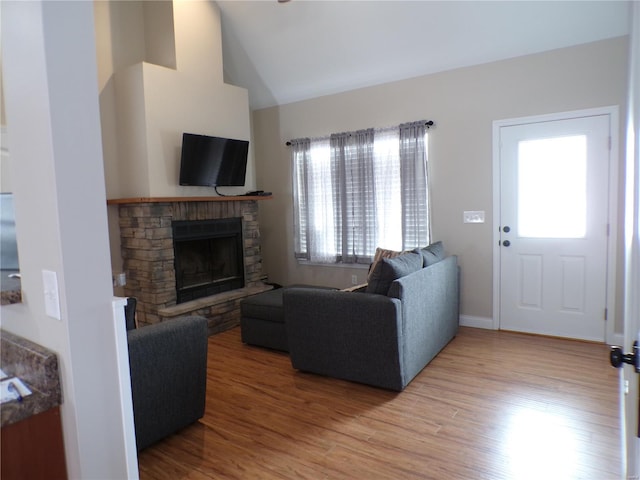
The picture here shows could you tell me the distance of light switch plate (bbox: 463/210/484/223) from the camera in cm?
435

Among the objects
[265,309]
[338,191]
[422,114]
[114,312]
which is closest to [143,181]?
[265,309]

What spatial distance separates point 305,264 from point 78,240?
4688mm

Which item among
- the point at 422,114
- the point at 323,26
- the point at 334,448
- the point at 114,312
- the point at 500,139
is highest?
the point at 323,26

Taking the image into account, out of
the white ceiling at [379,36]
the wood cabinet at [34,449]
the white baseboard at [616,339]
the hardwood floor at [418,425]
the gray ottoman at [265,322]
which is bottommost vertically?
the hardwood floor at [418,425]

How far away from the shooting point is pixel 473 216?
4391mm

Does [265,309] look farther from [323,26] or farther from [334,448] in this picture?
[323,26]

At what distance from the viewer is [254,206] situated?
5371mm

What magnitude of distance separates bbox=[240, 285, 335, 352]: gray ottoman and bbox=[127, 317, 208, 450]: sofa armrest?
1292 mm

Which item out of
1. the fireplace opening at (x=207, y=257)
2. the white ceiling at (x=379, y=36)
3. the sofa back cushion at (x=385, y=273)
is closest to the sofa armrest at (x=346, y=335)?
the sofa back cushion at (x=385, y=273)

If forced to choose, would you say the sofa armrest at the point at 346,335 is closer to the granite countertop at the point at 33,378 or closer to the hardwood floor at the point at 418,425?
the hardwood floor at the point at 418,425

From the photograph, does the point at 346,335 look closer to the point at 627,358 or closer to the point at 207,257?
the point at 627,358

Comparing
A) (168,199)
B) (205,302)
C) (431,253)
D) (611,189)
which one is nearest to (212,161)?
(168,199)

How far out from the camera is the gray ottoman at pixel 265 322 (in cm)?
390

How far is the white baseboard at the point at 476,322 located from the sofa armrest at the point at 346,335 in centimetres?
186
